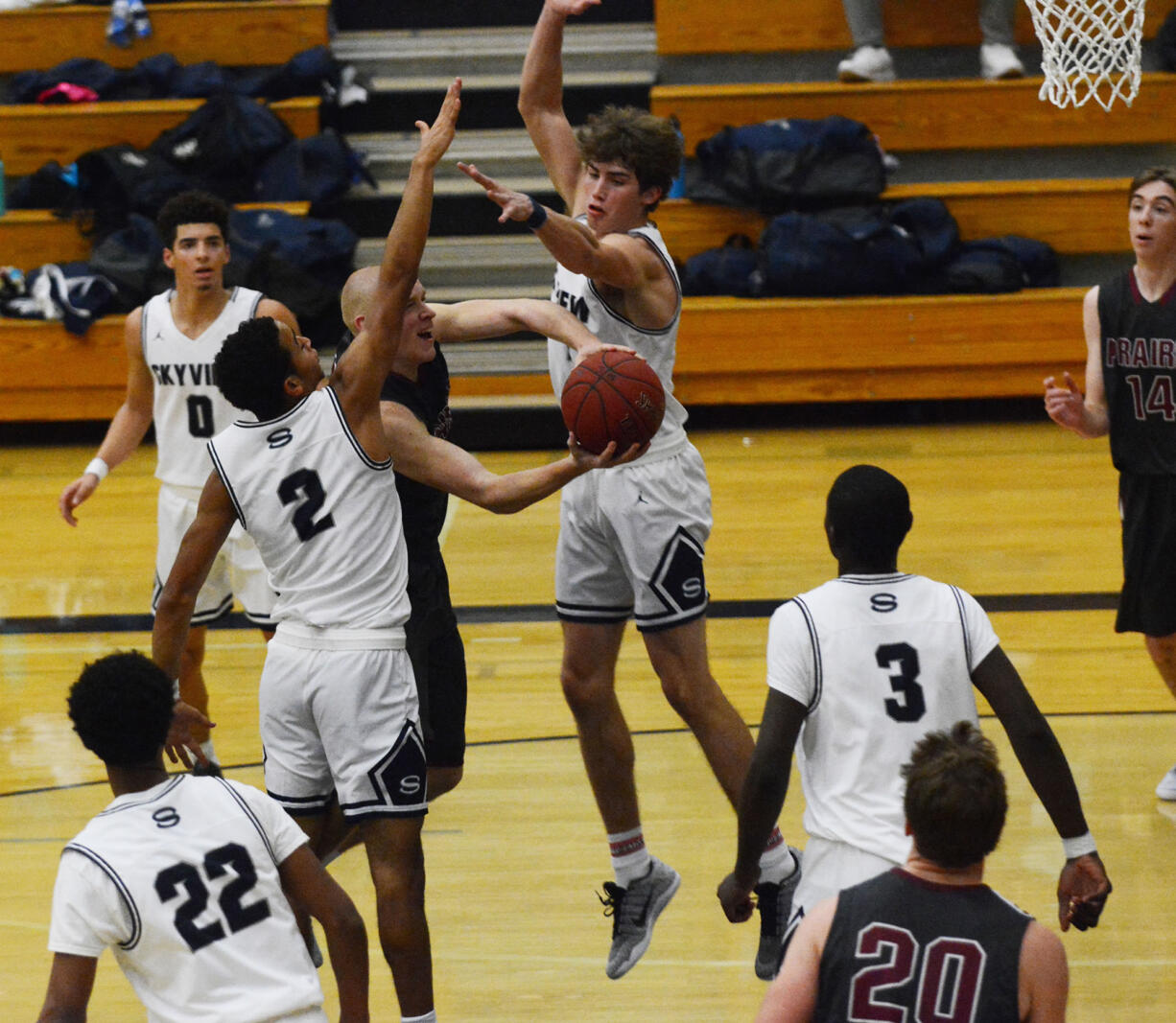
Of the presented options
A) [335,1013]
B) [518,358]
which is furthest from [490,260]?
[335,1013]

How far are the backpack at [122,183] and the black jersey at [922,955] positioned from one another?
8.75 m

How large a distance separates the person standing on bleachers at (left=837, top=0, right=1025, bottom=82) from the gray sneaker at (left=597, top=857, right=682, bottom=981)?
7319 mm

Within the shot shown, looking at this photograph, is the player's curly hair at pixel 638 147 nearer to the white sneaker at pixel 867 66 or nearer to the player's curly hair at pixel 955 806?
the player's curly hair at pixel 955 806

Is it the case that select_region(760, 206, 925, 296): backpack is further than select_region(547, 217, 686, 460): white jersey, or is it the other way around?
select_region(760, 206, 925, 296): backpack

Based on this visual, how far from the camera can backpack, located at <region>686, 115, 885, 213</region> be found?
1008 cm

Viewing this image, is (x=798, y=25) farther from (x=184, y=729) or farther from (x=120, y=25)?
(x=184, y=729)

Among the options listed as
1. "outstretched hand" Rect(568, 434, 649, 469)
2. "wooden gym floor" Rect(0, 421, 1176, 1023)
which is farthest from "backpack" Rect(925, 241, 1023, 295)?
"outstretched hand" Rect(568, 434, 649, 469)

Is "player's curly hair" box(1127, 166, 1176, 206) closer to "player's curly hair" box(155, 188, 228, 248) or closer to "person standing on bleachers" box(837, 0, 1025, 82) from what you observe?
"player's curly hair" box(155, 188, 228, 248)

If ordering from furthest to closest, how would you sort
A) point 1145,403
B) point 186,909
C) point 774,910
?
point 1145,403 < point 774,910 < point 186,909

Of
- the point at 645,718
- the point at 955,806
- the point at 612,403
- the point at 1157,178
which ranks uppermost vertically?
the point at 1157,178

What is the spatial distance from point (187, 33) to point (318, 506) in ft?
28.1

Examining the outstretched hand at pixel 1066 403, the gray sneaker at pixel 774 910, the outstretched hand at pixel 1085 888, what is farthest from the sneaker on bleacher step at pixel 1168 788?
the outstretched hand at pixel 1085 888

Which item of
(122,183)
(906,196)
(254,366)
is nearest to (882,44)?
(906,196)

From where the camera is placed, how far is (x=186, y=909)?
2564 millimetres
